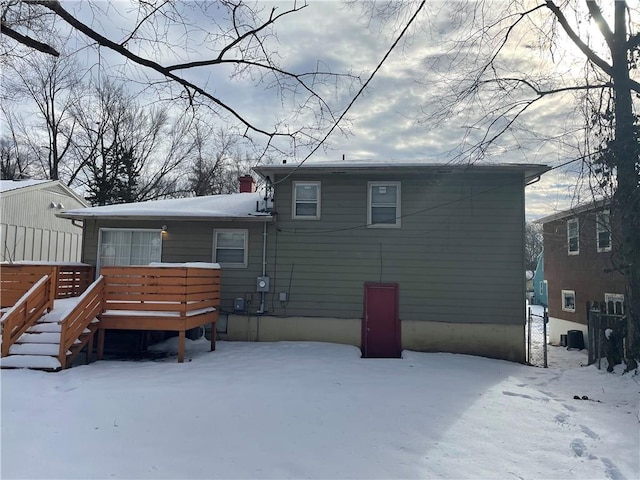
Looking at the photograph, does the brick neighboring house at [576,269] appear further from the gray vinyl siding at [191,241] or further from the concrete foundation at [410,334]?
the gray vinyl siding at [191,241]

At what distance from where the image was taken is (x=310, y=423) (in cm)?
511

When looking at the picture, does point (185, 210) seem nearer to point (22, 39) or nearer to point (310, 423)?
point (22, 39)

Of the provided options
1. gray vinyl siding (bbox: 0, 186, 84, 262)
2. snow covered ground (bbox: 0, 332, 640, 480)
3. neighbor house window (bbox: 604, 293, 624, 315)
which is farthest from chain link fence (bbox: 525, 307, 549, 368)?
gray vinyl siding (bbox: 0, 186, 84, 262)

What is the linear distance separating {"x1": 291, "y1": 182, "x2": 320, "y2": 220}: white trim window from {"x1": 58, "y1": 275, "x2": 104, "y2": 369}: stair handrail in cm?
479

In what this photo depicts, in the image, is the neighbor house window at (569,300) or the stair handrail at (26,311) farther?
the neighbor house window at (569,300)

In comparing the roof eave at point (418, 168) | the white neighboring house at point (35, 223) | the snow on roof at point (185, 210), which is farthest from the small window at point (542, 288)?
the white neighboring house at point (35, 223)

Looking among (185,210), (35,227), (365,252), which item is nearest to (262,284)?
(365,252)

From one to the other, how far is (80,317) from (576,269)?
15.3 metres

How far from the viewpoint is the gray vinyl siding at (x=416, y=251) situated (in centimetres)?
1049

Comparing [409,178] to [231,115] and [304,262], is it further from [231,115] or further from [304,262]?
[231,115]

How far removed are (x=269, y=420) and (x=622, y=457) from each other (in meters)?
3.85

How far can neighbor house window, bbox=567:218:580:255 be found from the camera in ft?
49.4

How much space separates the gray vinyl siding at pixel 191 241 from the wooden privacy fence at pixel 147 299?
7.53 ft

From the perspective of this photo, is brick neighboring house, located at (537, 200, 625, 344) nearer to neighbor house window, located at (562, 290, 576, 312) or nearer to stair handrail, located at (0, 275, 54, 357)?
neighbor house window, located at (562, 290, 576, 312)
